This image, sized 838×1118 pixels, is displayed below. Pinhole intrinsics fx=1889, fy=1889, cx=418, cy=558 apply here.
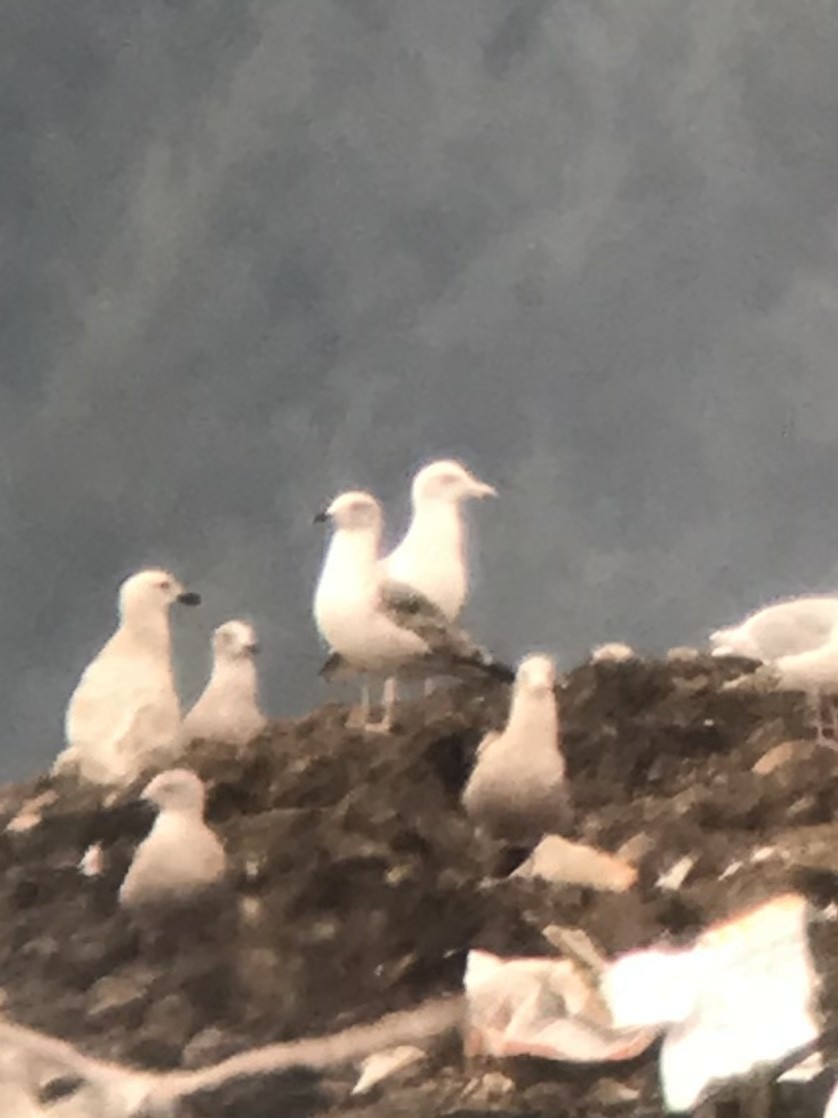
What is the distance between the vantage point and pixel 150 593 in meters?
2.11

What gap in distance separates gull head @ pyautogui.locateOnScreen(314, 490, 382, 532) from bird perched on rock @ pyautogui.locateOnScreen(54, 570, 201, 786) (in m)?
0.20

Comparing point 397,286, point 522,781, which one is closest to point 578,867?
point 522,781

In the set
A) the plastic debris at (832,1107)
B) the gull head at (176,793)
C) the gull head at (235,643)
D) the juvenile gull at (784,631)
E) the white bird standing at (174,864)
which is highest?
the gull head at (235,643)

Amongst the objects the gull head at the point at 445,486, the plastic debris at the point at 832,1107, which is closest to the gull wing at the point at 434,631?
the gull head at the point at 445,486

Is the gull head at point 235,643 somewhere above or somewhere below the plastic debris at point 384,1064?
above

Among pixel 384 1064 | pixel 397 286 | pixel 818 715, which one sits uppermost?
pixel 397 286

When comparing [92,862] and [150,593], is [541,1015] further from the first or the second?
[150,593]

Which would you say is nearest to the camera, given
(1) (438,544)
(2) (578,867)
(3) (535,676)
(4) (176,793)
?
(2) (578,867)

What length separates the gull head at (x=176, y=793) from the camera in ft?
5.32

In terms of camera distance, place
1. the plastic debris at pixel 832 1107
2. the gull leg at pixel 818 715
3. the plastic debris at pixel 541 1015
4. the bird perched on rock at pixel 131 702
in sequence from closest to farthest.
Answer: the plastic debris at pixel 832 1107, the plastic debris at pixel 541 1015, the gull leg at pixel 818 715, the bird perched on rock at pixel 131 702

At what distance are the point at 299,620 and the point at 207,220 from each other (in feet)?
2.12

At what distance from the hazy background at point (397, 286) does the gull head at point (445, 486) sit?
331 millimetres

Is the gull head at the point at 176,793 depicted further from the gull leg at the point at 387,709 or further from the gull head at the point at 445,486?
the gull head at the point at 445,486

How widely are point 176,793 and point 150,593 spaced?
0.51 meters
